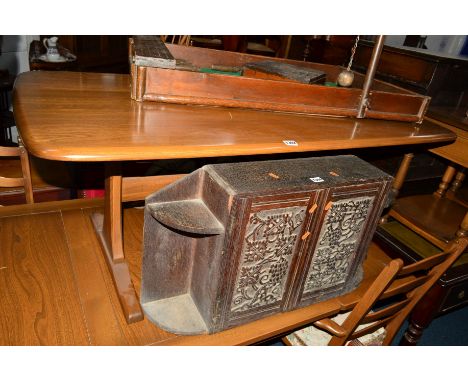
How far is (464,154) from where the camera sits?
6.46ft

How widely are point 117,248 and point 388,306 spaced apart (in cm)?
124

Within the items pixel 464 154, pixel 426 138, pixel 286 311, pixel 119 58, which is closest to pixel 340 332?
pixel 286 311

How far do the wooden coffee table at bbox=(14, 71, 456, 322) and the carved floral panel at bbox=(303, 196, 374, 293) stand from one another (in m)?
0.24

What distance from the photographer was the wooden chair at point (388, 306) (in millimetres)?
1384

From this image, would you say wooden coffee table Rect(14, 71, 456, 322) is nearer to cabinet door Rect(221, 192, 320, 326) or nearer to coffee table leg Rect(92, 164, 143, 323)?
coffee table leg Rect(92, 164, 143, 323)

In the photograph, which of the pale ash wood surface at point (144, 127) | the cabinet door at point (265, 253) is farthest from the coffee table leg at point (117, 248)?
the cabinet door at point (265, 253)

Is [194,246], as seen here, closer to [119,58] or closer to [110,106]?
[110,106]

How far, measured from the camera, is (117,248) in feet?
5.37

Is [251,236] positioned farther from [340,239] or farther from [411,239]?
[411,239]

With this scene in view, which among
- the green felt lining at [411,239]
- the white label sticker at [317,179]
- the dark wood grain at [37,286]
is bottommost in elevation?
the green felt lining at [411,239]

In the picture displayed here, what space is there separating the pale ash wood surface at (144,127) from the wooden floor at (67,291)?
735mm

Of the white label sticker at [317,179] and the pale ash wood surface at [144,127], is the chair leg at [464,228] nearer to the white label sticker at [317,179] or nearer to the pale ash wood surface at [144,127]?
the pale ash wood surface at [144,127]

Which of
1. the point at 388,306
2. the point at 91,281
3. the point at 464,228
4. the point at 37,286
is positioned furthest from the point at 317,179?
the point at 464,228

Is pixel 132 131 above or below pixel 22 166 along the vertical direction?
above
